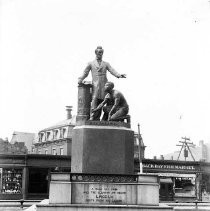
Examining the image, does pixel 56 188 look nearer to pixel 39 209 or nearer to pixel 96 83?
pixel 39 209

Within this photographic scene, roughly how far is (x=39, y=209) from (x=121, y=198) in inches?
89.9

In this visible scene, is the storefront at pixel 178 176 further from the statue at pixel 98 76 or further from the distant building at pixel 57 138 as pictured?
the statue at pixel 98 76

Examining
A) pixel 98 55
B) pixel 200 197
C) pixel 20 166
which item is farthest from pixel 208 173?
pixel 98 55

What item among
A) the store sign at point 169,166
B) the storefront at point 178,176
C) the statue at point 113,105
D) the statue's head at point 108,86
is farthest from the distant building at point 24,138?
the statue's head at point 108,86

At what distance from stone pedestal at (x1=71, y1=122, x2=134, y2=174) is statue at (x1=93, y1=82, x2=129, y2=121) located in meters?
0.60

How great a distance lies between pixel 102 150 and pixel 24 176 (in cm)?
2703

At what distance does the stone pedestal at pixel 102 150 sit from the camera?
12359 millimetres

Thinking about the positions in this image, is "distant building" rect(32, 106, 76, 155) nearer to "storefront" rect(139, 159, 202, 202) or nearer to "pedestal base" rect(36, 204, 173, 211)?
"storefront" rect(139, 159, 202, 202)

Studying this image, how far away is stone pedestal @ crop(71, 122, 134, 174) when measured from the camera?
1236cm

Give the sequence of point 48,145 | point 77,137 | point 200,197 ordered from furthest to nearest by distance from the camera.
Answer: point 48,145, point 200,197, point 77,137

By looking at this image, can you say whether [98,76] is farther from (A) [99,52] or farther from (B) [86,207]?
(B) [86,207]

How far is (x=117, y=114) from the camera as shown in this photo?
13250mm

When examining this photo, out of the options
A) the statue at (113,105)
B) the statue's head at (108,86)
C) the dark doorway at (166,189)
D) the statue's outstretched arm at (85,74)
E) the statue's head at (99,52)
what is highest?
the statue's head at (99,52)

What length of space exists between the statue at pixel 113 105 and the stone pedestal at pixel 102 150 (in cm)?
60
